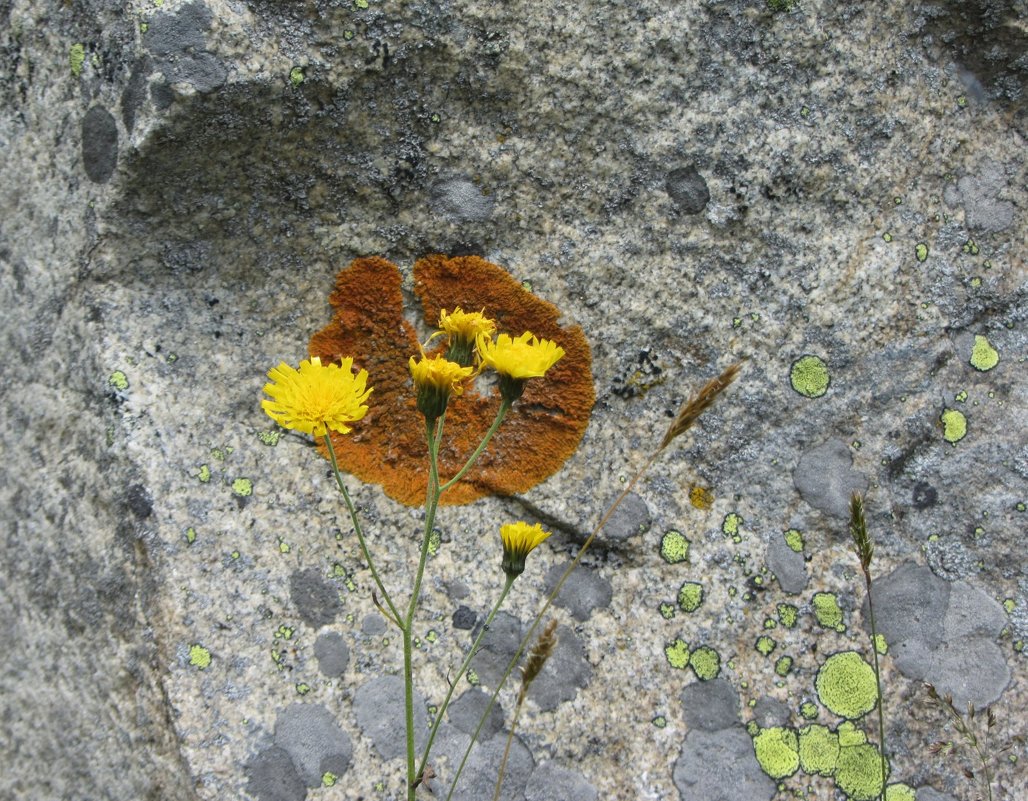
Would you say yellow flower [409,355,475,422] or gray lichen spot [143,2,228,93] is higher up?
gray lichen spot [143,2,228,93]

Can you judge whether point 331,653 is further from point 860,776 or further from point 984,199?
point 984,199

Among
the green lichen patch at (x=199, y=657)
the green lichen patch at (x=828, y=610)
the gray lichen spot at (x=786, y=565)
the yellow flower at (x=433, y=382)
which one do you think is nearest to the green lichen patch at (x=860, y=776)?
the green lichen patch at (x=828, y=610)

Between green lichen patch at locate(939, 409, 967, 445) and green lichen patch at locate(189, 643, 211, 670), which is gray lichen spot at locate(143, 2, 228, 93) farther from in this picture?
green lichen patch at locate(939, 409, 967, 445)

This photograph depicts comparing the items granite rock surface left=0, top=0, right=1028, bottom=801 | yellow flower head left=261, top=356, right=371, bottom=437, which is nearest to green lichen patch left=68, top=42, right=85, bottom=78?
granite rock surface left=0, top=0, right=1028, bottom=801

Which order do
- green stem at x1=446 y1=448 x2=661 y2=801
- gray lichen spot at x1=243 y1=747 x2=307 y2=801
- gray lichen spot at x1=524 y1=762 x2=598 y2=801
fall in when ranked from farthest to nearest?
1. gray lichen spot at x1=524 y1=762 x2=598 y2=801
2. gray lichen spot at x1=243 y1=747 x2=307 y2=801
3. green stem at x1=446 y1=448 x2=661 y2=801

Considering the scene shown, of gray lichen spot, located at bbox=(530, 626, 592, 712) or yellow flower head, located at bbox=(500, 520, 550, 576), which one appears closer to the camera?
yellow flower head, located at bbox=(500, 520, 550, 576)

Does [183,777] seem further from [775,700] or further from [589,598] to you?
[775,700]

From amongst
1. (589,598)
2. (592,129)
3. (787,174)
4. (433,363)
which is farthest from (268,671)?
(787,174)

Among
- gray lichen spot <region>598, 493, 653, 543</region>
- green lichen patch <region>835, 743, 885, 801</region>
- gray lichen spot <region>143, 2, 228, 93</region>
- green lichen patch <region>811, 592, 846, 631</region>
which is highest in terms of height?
gray lichen spot <region>143, 2, 228, 93</region>
